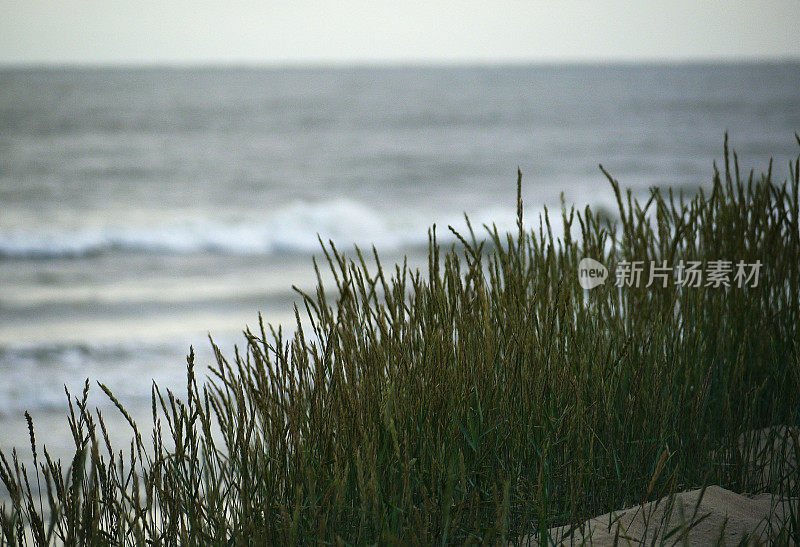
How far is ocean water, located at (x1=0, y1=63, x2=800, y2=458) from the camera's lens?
6457mm

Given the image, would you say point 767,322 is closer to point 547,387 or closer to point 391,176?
point 547,387

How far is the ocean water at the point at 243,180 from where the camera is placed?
646cm

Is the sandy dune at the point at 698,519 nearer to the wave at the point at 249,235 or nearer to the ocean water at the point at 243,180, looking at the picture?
the ocean water at the point at 243,180

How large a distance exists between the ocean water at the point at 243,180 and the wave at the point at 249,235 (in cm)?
5

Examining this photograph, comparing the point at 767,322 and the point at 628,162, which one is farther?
the point at 628,162

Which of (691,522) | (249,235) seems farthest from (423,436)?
(249,235)

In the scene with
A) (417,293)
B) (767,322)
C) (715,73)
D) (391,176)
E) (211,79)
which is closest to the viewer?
(417,293)

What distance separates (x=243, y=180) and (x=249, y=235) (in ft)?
16.5

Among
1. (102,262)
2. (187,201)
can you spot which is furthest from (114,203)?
(102,262)

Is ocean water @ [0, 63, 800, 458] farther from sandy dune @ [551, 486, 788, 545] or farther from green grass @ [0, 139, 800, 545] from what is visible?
sandy dune @ [551, 486, 788, 545]

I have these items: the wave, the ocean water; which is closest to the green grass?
the ocean water

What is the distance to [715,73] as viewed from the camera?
3862cm

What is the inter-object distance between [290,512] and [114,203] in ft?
42.0

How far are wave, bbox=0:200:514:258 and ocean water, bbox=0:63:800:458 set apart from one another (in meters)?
0.05
